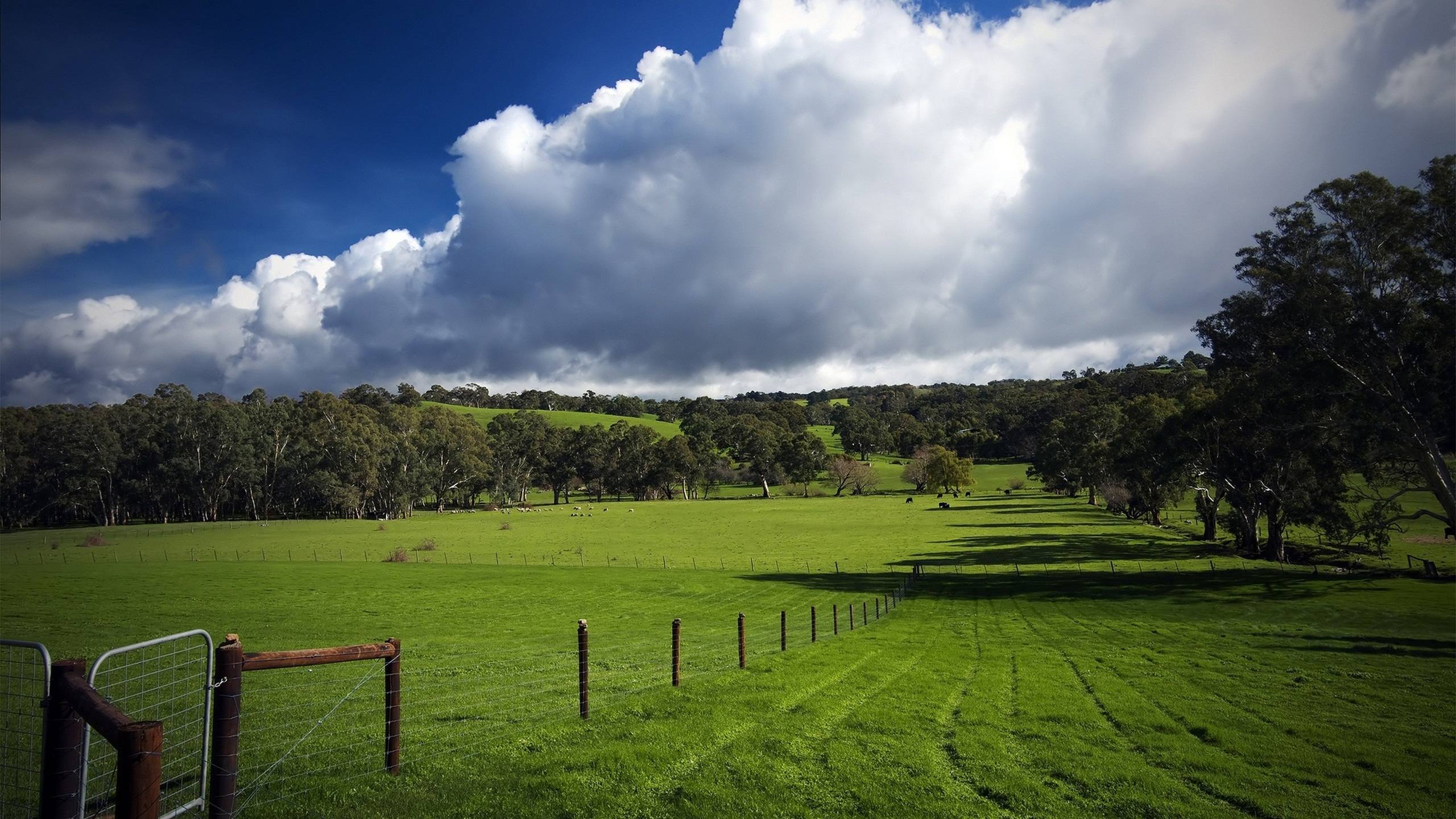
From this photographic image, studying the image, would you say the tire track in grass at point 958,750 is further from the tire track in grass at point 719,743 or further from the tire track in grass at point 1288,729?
the tire track in grass at point 1288,729

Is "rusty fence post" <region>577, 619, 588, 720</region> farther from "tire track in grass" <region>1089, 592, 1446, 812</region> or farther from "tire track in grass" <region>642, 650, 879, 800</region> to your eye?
"tire track in grass" <region>1089, 592, 1446, 812</region>

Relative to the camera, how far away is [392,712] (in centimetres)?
726

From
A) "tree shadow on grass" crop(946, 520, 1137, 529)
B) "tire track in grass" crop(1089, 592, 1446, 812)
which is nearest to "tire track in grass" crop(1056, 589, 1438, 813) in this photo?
"tire track in grass" crop(1089, 592, 1446, 812)

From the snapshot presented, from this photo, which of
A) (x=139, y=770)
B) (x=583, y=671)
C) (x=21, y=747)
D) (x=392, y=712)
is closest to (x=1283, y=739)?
(x=583, y=671)

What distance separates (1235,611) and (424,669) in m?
33.6

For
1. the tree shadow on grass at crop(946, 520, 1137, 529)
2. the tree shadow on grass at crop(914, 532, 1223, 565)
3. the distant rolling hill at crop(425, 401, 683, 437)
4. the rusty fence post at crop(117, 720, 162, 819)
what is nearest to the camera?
the rusty fence post at crop(117, 720, 162, 819)

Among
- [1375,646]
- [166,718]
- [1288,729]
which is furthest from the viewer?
[1375,646]

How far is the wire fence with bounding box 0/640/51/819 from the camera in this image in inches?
204

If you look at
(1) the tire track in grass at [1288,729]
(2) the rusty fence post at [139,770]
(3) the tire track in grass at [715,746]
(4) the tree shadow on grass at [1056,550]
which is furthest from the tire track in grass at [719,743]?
(4) the tree shadow on grass at [1056,550]

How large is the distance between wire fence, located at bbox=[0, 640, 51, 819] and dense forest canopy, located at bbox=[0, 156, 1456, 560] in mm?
42625

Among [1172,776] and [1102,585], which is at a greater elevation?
[1172,776]

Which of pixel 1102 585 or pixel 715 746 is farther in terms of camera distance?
pixel 1102 585

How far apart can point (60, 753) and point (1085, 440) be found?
118660 millimetres

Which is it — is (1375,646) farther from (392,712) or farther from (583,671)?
(392,712)
